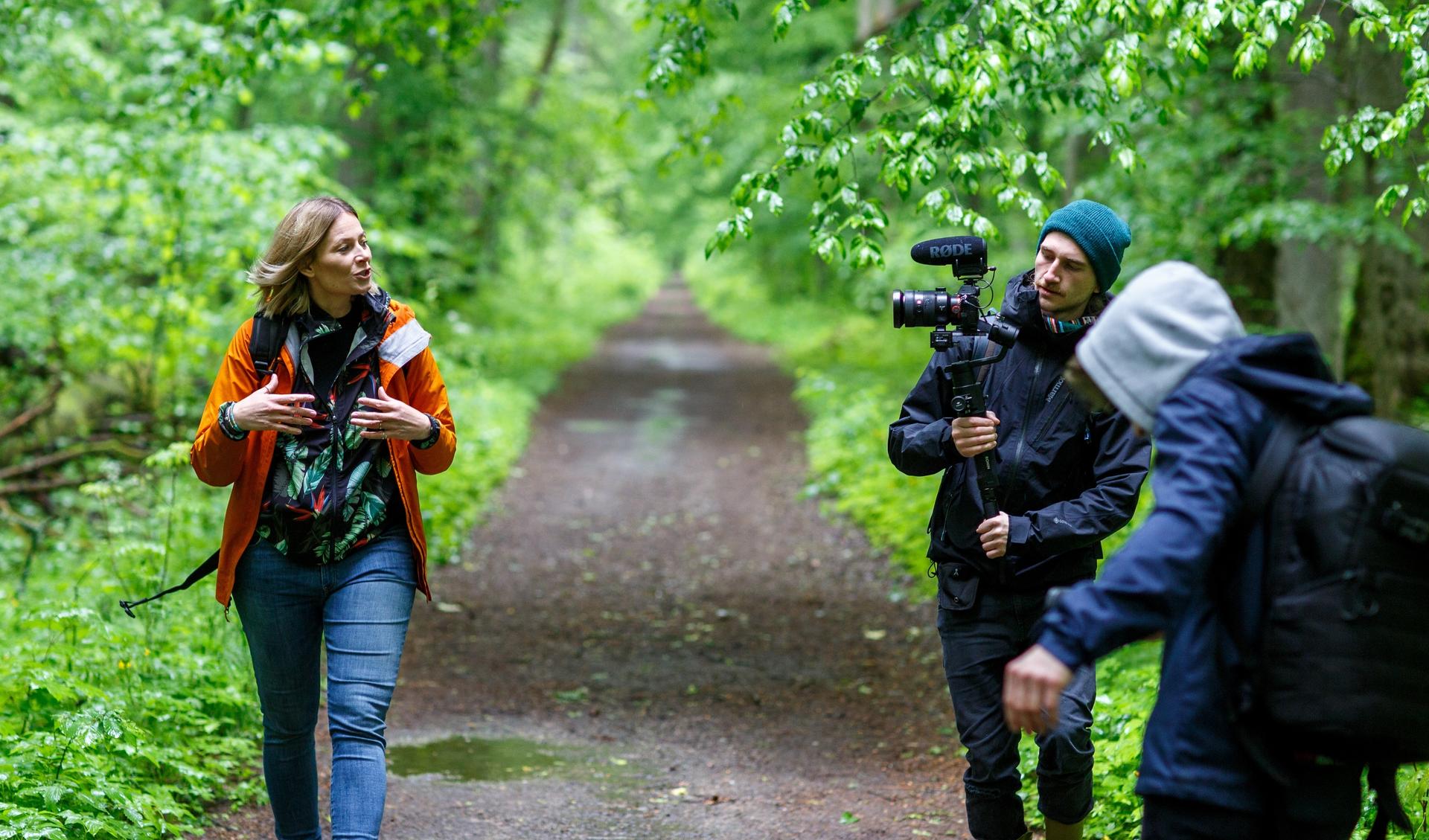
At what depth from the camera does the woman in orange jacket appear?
3518 mm

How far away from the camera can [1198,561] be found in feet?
7.64

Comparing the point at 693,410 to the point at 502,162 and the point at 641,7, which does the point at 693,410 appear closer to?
the point at 502,162

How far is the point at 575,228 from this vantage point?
39.3 m

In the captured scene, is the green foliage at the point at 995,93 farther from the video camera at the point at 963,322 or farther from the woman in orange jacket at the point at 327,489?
the woman in orange jacket at the point at 327,489

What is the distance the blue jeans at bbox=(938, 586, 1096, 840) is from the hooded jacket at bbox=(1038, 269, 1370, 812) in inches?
45.5

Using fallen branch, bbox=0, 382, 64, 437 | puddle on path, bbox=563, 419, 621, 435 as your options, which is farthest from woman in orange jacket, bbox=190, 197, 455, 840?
puddle on path, bbox=563, 419, 621, 435

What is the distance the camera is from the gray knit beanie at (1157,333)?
253 centimetres

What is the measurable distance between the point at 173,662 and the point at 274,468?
2401 mm

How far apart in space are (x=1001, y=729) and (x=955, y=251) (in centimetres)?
144

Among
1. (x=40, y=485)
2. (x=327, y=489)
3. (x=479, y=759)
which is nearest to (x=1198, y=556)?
(x=327, y=489)

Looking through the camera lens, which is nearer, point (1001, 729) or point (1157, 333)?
point (1157, 333)

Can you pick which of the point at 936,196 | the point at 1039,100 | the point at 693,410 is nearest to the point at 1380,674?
the point at 936,196

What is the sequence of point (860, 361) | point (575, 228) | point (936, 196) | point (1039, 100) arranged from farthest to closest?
point (575, 228) < point (860, 361) < point (1039, 100) < point (936, 196)

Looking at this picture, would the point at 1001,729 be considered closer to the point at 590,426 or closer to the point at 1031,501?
the point at 1031,501
